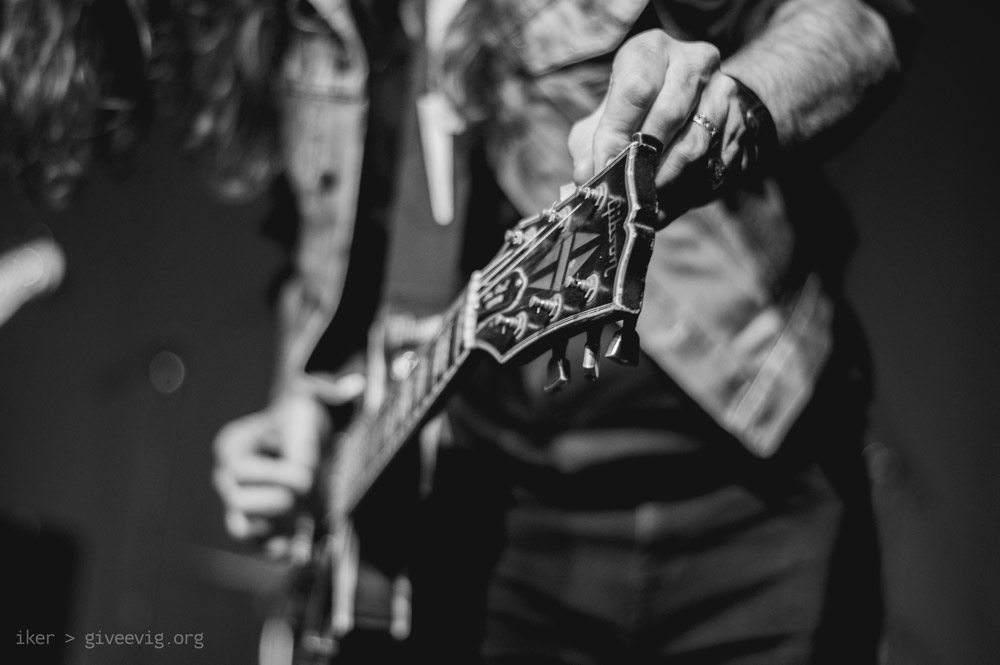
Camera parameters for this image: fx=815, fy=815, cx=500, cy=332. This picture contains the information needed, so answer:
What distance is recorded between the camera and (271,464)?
119 centimetres

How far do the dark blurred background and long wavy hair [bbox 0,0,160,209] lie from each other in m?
1.09

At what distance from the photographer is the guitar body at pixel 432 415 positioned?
48 cm

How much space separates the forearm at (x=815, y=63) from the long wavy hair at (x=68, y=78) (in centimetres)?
93

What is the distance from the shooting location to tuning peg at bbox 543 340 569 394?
546 millimetres

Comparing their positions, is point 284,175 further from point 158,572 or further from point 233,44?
point 158,572

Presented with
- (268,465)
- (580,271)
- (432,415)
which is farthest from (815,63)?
(268,465)

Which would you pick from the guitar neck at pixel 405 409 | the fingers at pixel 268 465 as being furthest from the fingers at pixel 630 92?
the fingers at pixel 268 465

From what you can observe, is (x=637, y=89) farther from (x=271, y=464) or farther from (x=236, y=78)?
(x=236, y=78)

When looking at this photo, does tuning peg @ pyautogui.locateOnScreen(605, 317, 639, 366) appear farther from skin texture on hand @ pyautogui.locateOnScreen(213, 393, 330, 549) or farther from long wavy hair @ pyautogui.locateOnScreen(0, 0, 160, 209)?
long wavy hair @ pyautogui.locateOnScreen(0, 0, 160, 209)

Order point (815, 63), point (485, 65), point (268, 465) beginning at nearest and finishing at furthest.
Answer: point (815, 63)
point (485, 65)
point (268, 465)

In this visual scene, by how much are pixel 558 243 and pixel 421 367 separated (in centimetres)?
32

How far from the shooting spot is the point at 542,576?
91 centimetres

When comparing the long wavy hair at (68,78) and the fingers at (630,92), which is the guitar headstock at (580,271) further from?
the long wavy hair at (68,78)

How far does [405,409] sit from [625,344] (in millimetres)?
439
